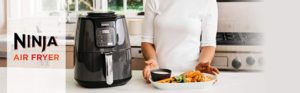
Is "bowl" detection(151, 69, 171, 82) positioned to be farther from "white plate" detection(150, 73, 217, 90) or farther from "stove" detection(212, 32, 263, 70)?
"stove" detection(212, 32, 263, 70)

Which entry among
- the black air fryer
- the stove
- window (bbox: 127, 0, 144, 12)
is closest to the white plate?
the black air fryer

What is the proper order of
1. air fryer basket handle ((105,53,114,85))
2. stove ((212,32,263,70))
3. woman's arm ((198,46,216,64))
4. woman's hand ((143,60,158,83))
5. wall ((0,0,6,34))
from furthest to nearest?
wall ((0,0,6,34)) → stove ((212,32,263,70)) → woman's arm ((198,46,216,64)) → woman's hand ((143,60,158,83)) → air fryer basket handle ((105,53,114,85))

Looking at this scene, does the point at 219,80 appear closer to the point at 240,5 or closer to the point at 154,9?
the point at 154,9

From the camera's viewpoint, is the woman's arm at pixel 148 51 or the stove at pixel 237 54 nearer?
the woman's arm at pixel 148 51

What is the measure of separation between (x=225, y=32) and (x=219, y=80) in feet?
3.76

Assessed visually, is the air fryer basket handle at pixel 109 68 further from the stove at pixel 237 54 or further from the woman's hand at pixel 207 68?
the stove at pixel 237 54

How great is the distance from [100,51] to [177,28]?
1.59 feet

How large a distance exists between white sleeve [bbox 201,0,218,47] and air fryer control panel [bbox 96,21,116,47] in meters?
0.47

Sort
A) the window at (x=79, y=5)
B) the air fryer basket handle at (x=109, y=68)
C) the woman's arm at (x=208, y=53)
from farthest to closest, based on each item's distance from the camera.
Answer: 1. the window at (x=79, y=5)
2. the woman's arm at (x=208, y=53)
3. the air fryer basket handle at (x=109, y=68)

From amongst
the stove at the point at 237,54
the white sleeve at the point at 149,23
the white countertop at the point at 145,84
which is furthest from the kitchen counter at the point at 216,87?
the stove at the point at 237,54

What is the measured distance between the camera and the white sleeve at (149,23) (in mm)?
1347

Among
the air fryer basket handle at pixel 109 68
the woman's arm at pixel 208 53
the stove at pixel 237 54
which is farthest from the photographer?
the stove at pixel 237 54

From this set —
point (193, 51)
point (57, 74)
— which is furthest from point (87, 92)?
point (193, 51)

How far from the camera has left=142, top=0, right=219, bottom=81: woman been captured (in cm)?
134
